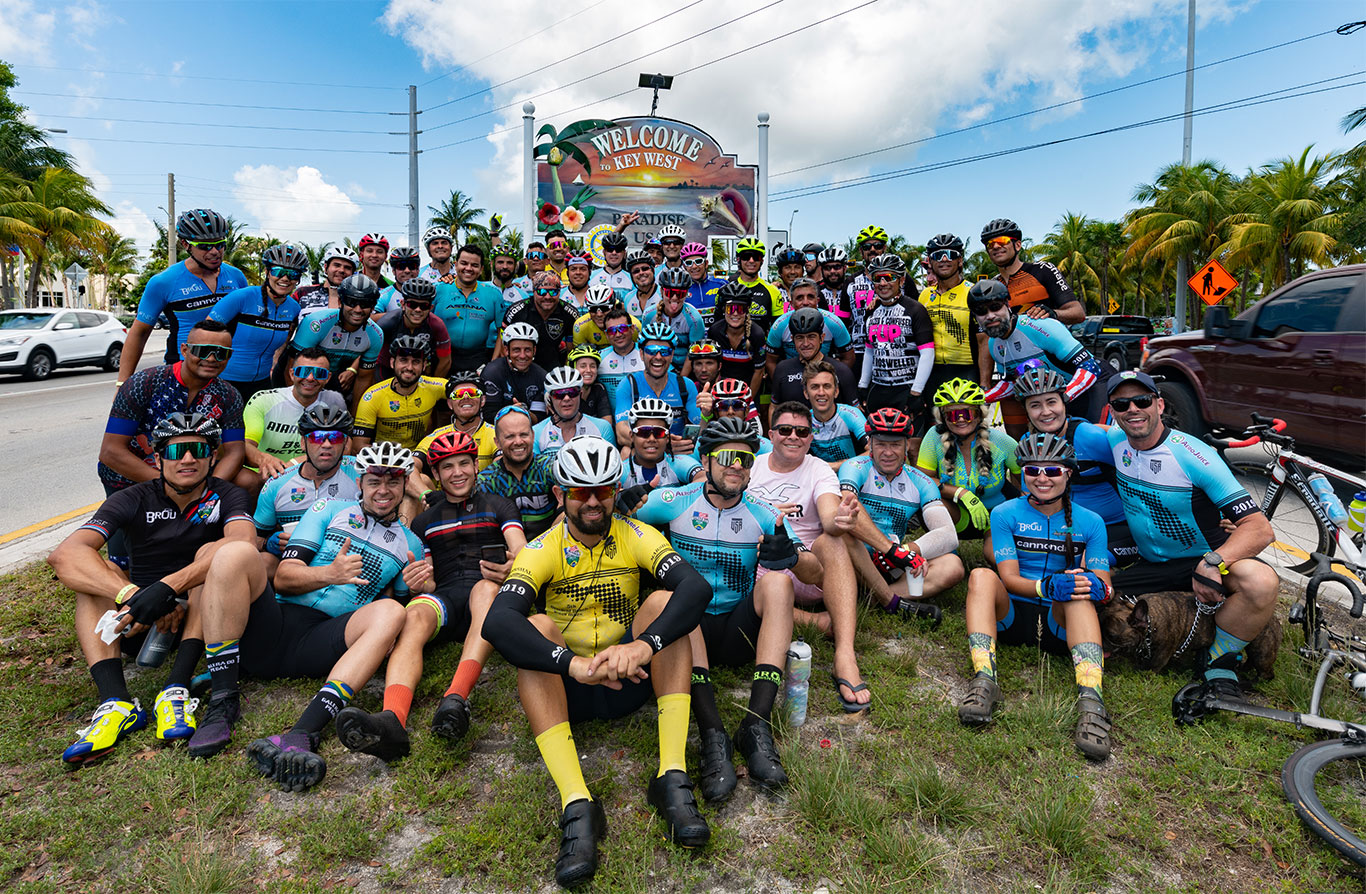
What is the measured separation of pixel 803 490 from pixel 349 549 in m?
3.07

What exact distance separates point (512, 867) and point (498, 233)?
39.7ft

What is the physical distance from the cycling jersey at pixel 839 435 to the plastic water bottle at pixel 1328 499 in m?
3.05

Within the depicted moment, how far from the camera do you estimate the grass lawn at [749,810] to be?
321 centimetres

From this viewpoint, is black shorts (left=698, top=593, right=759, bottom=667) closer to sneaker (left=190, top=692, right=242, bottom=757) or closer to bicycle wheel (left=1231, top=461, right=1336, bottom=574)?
sneaker (left=190, top=692, right=242, bottom=757)

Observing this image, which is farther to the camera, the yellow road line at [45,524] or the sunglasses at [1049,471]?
the yellow road line at [45,524]

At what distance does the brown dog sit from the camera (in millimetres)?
4500

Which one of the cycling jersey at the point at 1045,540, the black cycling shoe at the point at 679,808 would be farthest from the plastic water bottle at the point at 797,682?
the cycling jersey at the point at 1045,540

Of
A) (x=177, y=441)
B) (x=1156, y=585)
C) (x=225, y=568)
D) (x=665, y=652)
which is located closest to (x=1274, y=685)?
(x=1156, y=585)

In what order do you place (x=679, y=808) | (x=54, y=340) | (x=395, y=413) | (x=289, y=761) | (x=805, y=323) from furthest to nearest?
(x=54, y=340) < (x=805, y=323) < (x=395, y=413) < (x=289, y=761) < (x=679, y=808)

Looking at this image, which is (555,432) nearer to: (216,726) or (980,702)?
(216,726)

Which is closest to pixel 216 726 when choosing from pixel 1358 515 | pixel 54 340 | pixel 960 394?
pixel 960 394

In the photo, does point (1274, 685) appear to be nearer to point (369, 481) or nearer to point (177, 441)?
point (369, 481)

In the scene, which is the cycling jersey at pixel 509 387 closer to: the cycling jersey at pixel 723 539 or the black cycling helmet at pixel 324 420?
the black cycling helmet at pixel 324 420

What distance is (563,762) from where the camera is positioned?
11.5 feet
